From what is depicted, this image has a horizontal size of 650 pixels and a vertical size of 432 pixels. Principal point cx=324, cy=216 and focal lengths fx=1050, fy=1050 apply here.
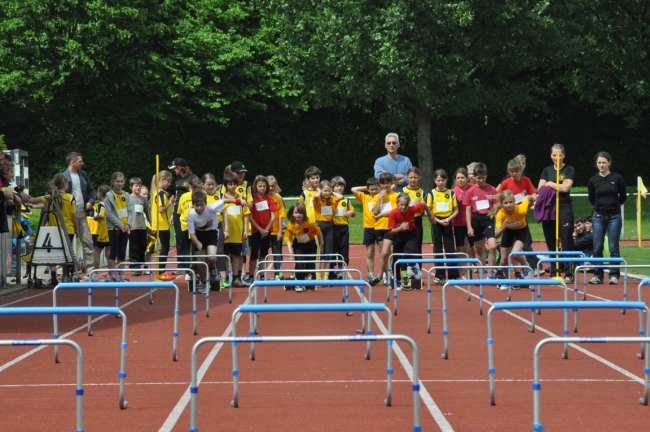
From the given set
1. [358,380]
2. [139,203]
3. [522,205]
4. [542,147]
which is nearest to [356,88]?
[542,147]

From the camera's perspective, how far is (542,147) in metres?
44.5

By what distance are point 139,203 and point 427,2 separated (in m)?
17.6

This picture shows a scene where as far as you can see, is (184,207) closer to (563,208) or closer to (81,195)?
(81,195)

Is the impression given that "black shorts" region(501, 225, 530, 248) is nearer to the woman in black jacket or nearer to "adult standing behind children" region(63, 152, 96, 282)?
the woman in black jacket

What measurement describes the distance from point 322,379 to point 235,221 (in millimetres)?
7984

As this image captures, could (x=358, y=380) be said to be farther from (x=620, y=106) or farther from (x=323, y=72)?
(x=620, y=106)

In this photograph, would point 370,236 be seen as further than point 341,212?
No

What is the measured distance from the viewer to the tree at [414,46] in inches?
1308

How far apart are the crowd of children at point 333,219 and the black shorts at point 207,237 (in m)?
0.01

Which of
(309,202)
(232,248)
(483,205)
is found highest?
(309,202)

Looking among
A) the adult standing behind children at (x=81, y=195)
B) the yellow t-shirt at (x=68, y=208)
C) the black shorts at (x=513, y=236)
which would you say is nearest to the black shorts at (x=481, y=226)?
the black shorts at (x=513, y=236)

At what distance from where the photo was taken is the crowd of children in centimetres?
1502

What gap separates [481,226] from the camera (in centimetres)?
1570

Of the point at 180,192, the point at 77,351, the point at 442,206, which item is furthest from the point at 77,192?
the point at 77,351
